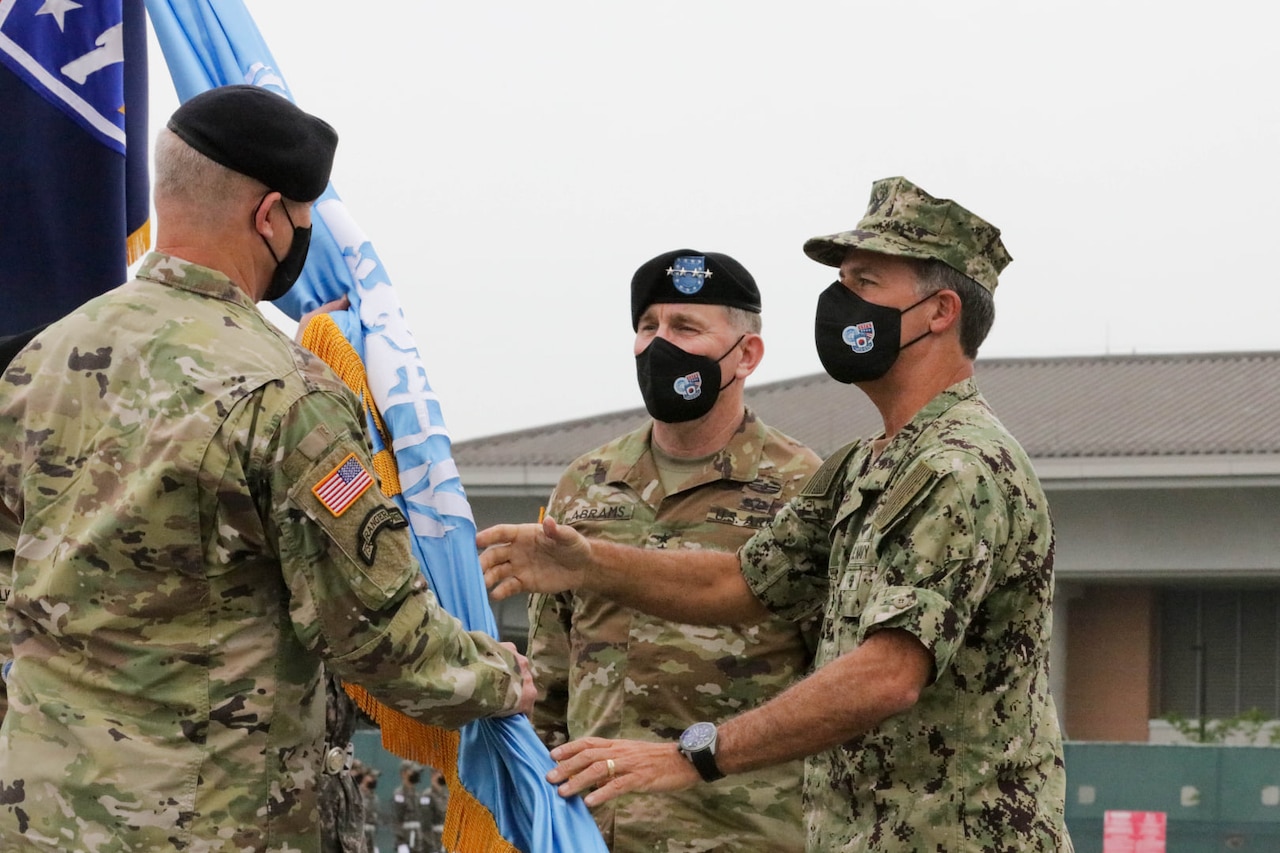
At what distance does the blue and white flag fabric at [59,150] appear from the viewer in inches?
189

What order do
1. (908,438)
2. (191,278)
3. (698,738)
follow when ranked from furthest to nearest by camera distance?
(908,438) → (698,738) → (191,278)

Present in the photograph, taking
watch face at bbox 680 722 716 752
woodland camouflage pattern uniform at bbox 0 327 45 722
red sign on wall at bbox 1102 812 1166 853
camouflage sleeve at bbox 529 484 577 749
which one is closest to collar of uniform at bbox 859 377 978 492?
watch face at bbox 680 722 716 752

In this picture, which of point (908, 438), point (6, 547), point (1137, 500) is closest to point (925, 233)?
point (908, 438)

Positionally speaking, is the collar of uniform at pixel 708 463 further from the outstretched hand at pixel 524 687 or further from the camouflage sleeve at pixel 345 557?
the camouflage sleeve at pixel 345 557

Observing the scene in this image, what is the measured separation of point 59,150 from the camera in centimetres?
484

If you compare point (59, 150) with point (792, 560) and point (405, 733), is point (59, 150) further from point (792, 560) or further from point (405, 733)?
point (792, 560)

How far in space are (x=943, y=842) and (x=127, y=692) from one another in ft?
4.95

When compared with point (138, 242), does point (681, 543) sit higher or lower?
lower

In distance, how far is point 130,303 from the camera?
2.99 metres

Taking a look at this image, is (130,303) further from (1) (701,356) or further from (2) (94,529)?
(1) (701,356)

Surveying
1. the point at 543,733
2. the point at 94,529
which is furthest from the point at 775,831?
the point at 94,529

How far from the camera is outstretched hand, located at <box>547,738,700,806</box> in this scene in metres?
3.38

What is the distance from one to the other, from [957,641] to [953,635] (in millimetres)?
19

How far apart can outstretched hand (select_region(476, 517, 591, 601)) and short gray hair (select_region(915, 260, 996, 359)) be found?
99cm
